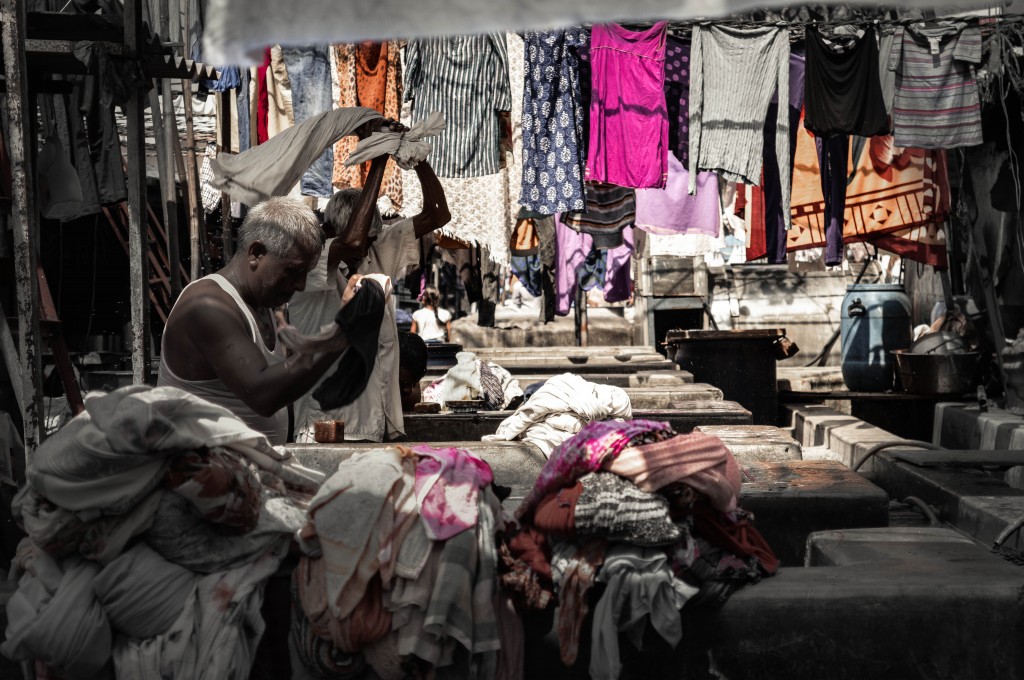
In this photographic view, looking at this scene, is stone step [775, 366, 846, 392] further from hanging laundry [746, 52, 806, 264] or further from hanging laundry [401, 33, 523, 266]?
hanging laundry [401, 33, 523, 266]

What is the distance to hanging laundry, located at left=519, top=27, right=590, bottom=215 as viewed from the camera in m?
7.84

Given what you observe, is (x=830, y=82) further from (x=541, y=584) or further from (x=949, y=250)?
(x=541, y=584)

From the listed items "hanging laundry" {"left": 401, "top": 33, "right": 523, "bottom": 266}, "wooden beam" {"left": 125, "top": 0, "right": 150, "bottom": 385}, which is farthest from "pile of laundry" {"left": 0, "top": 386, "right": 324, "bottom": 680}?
"hanging laundry" {"left": 401, "top": 33, "right": 523, "bottom": 266}

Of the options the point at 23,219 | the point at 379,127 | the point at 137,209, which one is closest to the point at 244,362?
the point at 23,219

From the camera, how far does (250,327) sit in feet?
10.2

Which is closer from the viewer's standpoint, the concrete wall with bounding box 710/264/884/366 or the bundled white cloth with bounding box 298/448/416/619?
the bundled white cloth with bounding box 298/448/416/619

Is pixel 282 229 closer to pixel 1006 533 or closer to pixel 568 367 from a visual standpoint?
pixel 1006 533

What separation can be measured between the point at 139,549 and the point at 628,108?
617 cm

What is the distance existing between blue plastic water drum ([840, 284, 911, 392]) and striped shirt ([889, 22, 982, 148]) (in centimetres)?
417

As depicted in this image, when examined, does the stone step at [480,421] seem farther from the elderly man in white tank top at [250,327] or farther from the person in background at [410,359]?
the elderly man in white tank top at [250,327]

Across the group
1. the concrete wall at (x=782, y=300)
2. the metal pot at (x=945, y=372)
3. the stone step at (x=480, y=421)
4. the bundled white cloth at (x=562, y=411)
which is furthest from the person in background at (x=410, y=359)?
the concrete wall at (x=782, y=300)

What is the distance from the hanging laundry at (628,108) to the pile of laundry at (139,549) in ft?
19.0

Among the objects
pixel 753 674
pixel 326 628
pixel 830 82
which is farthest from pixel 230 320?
pixel 830 82

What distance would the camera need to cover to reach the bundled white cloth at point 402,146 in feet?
17.9
